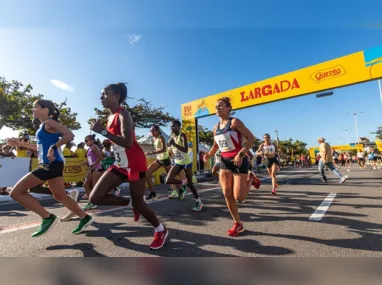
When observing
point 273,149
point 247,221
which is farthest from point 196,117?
point 247,221

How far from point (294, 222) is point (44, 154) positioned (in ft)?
11.5

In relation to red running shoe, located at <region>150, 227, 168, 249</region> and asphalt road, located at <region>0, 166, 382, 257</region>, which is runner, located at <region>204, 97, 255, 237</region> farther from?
red running shoe, located at <region>150, 227, 168, 249</region>

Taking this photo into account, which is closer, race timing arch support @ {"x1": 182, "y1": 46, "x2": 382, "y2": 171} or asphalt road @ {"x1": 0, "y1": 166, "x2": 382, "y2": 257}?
asphalt road @ {"x1": 0, "y1": 166, "x2": 382, "y2": 257}

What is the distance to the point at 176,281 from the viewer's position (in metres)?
1.58

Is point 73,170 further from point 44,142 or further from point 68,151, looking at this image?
point 44,142

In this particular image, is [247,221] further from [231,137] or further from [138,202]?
[138,202]

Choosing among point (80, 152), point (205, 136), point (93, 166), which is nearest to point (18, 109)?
point (80, 152)

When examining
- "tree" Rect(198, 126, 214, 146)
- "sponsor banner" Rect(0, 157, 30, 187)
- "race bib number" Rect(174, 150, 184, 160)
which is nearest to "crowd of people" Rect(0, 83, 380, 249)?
"race bib number" Rect(174, 150, 184, 160)

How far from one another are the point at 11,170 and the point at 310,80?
1403cm

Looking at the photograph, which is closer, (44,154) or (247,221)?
(44,154)

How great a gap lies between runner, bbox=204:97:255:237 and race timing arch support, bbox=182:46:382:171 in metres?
10.6

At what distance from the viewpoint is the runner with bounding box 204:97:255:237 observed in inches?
111

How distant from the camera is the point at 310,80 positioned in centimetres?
1184

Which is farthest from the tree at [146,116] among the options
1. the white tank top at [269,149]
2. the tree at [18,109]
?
the white tank top at [269,149]
